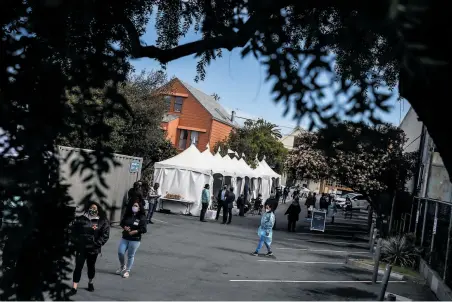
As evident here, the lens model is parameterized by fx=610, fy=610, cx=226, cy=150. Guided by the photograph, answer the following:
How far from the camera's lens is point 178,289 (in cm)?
1141

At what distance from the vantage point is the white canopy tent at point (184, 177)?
30125 mm

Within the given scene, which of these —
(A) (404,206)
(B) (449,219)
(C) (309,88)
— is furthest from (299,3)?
(A) (404,206)

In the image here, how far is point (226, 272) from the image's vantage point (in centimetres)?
1420

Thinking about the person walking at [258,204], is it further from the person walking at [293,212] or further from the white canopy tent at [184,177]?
the person walking at [293,212]

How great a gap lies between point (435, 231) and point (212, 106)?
43.7 meters

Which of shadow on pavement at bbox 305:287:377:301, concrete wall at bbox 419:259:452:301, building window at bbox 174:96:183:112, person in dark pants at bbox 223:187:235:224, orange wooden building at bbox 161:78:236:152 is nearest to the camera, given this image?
shadow on pavement at bbox 305:287:377:301

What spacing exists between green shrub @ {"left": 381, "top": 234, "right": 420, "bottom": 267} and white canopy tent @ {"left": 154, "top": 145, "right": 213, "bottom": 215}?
13.1 m

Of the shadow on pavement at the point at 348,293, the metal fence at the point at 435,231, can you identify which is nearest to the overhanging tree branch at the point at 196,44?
the shadow on pavement at the point at 348,293

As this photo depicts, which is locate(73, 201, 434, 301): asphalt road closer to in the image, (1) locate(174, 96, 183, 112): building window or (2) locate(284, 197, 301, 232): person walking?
(2) locate(284, 197, 301, 232): person walking

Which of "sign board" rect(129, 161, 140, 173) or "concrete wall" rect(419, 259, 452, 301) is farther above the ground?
"sign board" rect(129, 161, 140, 173)

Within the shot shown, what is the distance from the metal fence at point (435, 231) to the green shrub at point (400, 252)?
0.32m

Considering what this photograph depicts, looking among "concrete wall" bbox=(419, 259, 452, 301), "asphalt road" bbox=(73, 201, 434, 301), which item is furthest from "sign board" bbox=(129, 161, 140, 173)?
"concrete wall" bbox=(419, 259, 452, 301)

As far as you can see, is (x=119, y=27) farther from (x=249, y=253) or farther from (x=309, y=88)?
(x=249, y=253)

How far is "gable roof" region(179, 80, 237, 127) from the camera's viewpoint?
5538cm
